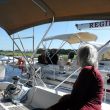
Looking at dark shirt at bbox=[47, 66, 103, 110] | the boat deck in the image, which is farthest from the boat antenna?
dark shirt at bbox=[47, 66, 103, 110]

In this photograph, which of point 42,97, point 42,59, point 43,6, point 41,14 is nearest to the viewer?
point 43,6

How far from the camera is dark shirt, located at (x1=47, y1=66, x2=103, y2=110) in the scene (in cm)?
246

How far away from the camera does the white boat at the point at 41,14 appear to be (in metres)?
3.66

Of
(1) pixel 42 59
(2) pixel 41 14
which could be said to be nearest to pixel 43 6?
(2) pixel 41 14

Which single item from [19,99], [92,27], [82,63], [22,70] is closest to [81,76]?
[82,63]

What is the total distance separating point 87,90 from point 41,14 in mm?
2187

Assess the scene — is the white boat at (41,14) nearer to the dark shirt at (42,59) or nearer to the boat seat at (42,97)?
the boat seat at (42,97)

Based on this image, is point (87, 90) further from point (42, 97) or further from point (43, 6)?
point (43, 6)

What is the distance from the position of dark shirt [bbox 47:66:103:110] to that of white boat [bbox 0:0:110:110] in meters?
0.60

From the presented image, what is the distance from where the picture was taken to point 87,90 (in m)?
2.50

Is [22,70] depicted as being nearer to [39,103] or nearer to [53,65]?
[53,65]

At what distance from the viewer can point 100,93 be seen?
2.57 meters

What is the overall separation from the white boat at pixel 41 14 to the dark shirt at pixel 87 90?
0.60m

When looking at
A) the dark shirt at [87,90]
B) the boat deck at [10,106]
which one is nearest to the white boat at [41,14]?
the boat deck at [10,106]
